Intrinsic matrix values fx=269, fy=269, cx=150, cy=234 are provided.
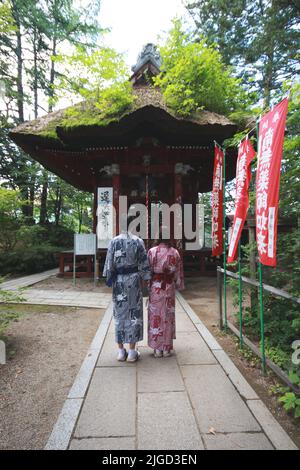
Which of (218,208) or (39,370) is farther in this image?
(218,208)

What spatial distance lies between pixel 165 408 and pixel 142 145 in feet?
22.9

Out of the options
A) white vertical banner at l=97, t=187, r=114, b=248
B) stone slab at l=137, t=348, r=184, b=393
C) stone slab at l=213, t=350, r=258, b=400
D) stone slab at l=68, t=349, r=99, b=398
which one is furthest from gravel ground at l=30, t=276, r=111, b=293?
stone slab at l=213, t=350, r=258, b=400

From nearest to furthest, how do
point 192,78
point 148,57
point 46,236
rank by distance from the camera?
point 192,78
point 148,57
point 46,236

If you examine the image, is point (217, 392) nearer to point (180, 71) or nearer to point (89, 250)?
point (89, 250)

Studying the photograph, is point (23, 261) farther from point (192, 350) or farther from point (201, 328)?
point (192, 350)

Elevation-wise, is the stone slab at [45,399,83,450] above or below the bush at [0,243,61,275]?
below

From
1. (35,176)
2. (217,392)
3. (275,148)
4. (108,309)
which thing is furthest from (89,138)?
(35,176)

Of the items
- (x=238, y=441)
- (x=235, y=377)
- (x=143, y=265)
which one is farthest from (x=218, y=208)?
(x=238, y=441)

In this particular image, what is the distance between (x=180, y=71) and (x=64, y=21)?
14.1 metres

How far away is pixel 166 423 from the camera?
84.6 inches

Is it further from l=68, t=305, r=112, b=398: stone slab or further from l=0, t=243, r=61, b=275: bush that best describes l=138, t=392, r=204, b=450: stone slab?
l=0, t=243, r=61, b=275: bush

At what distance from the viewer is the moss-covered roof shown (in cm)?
670

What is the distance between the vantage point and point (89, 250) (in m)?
8.10

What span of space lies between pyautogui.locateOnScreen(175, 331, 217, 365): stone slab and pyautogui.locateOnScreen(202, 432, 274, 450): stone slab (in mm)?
1223
